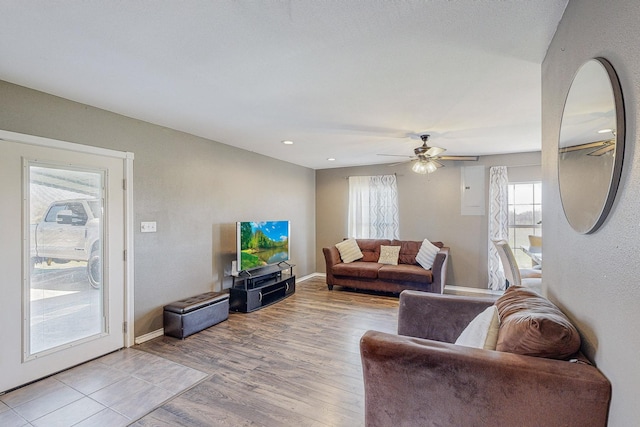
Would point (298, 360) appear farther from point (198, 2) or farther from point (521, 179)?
point (521, 179)

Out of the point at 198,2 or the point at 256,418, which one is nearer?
the point at 198,2

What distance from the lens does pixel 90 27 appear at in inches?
63.9

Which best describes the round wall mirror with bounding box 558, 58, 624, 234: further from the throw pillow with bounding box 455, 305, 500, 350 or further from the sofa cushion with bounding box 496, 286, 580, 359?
the throw pillow with bounding box 455, 305, 500, 350

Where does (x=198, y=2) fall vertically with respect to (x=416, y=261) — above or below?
above

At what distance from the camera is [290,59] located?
1965mm

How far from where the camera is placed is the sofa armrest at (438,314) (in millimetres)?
2191

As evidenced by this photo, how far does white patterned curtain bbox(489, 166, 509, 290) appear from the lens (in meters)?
4.93

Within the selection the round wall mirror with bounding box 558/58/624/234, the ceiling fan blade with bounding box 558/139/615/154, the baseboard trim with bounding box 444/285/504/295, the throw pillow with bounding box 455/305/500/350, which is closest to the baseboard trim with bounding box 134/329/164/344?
the throw pillow with bounding box 455/305/500/350

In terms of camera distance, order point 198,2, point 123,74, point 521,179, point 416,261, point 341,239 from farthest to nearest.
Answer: point 341,239, point 416,261, point 521,179, point 123,74, point 198,2

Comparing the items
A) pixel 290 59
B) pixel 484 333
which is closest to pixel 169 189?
pixel 290 59

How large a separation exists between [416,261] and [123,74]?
4.78m

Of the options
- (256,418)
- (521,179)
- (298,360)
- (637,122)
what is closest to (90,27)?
(637,122)

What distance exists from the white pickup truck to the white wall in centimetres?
362

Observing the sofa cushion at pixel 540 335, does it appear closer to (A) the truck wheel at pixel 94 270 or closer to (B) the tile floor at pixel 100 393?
(B) the tile floor at pixel 100 393
